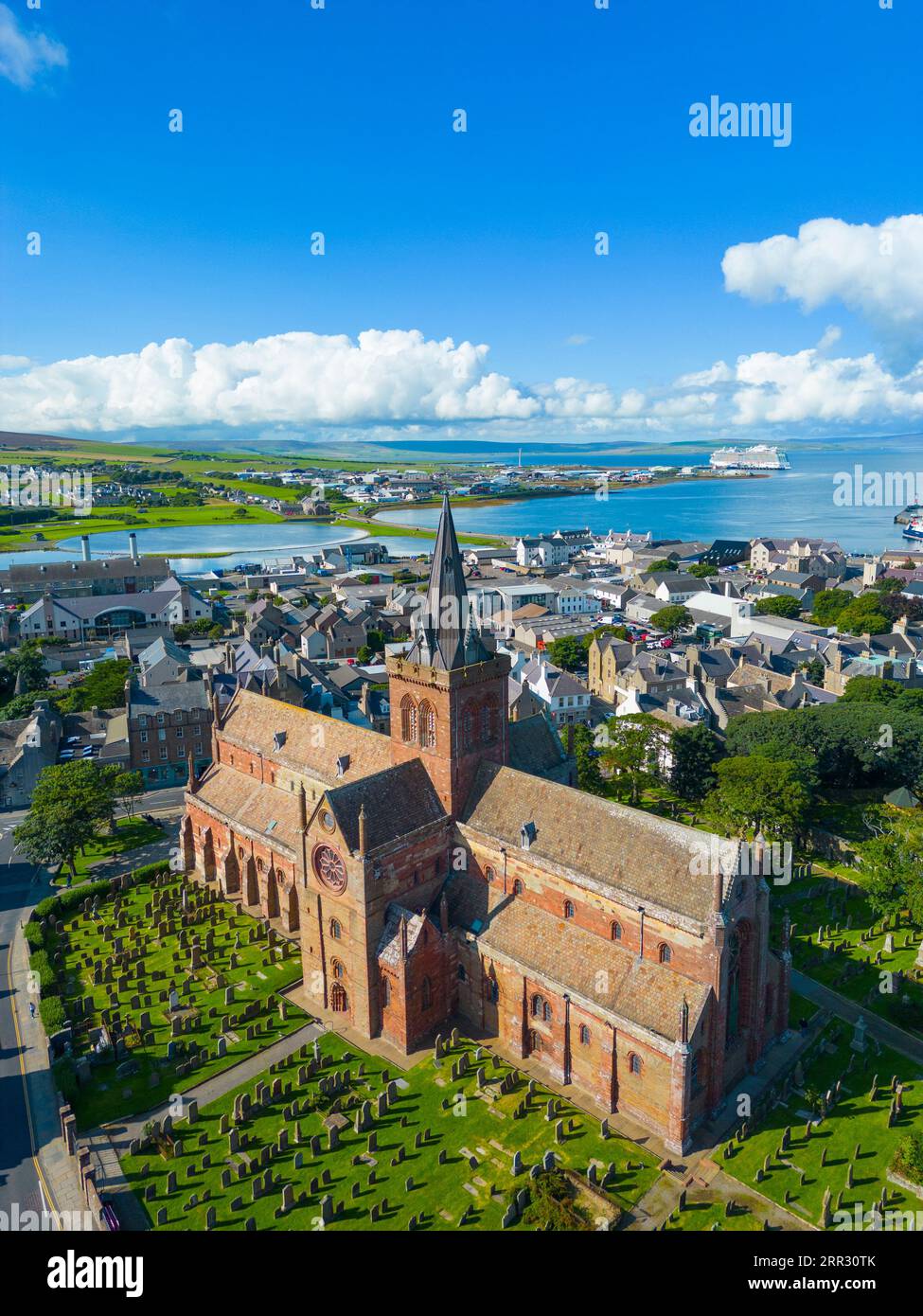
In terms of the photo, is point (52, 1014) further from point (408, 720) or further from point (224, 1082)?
point (408, 720)

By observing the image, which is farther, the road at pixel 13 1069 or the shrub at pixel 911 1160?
the road at pixel 13 1069

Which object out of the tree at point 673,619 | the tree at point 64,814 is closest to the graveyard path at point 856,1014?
the tree at point 64,814

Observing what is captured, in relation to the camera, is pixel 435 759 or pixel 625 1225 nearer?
pixel 625 1225

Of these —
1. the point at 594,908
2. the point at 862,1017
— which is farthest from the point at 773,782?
the point at 594,908

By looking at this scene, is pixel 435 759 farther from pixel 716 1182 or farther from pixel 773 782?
pixel 773 782

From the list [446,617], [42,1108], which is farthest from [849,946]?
[42,1108]

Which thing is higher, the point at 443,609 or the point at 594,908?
the point at 443,609

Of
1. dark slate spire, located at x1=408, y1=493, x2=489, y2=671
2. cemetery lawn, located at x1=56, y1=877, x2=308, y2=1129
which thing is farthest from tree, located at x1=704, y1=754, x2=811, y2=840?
cemetery lawn, located at x1=56, y1=877, x2=308, y2=1129

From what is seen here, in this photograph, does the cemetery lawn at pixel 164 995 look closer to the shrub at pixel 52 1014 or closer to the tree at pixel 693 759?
the shrub at pixel 52 1014

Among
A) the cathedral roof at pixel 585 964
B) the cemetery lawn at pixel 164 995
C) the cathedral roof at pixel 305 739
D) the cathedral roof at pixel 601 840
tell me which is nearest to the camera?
the cathedral roof at pixel 585 964
